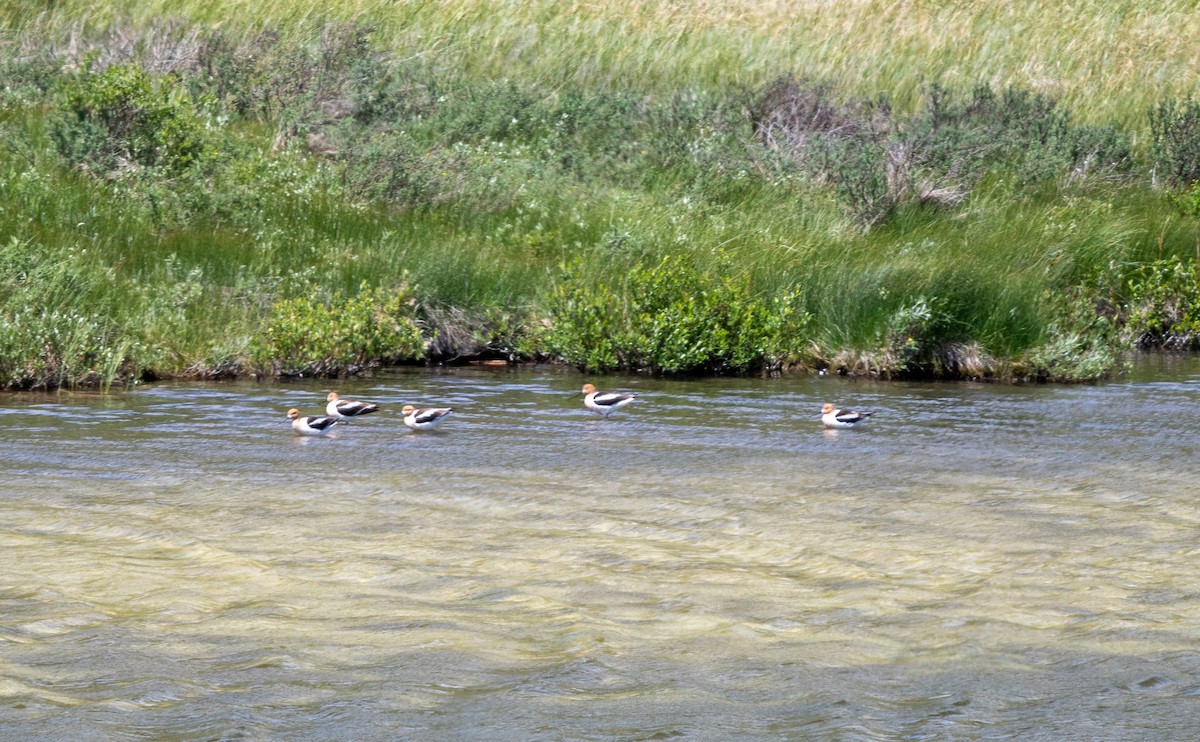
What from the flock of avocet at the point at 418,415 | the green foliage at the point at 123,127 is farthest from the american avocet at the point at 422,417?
the green foliage at the point at 123,127

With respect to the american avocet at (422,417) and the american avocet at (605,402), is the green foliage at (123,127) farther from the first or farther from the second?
the american avocet at (605,402)

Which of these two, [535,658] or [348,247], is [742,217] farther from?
[535,658]

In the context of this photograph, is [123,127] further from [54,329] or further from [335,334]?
[335,334]

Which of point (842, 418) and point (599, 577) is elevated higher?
point (599, 577)

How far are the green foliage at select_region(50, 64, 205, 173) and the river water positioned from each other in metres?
8.42

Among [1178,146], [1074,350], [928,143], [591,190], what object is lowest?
[1074,350]

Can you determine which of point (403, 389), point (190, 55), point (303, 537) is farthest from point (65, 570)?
point (190, 55)

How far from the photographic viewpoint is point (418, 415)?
40.8ft

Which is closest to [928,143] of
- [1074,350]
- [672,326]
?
[1074,350]

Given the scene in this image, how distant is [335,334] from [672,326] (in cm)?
367

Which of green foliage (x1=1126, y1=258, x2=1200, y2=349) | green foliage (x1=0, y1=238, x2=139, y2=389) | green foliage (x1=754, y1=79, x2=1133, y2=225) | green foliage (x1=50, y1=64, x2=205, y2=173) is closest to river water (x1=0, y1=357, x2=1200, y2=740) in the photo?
green foliage (x1=0, y1=238, x2=139, y2=389)

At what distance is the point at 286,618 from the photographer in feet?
22.3

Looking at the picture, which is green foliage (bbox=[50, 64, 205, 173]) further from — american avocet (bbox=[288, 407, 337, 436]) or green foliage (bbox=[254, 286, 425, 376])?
american avocet (bbox=[288, 407, 337, 436])

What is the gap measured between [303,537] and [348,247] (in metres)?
9.78
